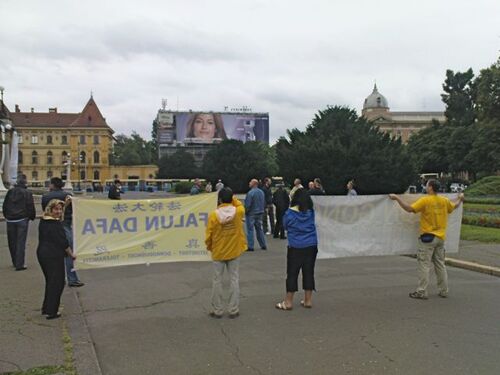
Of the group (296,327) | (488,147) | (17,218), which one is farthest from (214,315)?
(488,147)

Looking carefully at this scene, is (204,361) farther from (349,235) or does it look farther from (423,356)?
(349,235)

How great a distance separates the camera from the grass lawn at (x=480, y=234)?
14.6 meters

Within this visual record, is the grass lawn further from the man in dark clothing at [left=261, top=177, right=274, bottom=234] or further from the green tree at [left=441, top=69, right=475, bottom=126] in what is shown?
the green tree at [left=441, top=69, right=475, bottom=126]

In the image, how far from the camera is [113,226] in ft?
28.3

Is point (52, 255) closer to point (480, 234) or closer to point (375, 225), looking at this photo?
point (375, 225)

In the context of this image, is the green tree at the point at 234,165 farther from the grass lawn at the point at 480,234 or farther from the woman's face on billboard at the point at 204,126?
the grass lawn at the point at 480,234

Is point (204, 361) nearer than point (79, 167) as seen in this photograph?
Yes

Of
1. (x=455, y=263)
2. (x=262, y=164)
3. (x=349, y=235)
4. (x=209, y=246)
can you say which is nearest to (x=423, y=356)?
(x=209, y=246)

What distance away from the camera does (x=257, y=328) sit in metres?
6.38

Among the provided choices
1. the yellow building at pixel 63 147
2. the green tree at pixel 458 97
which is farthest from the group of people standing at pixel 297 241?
the yellow building at pixel 63 147

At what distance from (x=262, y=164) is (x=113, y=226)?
7100cm

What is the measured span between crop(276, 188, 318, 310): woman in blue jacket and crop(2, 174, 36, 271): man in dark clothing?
6.24 m

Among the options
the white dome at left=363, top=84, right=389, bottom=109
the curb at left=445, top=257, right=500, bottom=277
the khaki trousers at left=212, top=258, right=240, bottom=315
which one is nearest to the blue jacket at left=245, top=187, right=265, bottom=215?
the curb at left=445, top=257, right=500, bottom=277

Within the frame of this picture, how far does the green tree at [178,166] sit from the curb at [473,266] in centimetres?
9327
